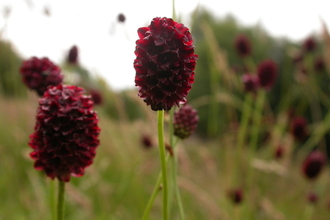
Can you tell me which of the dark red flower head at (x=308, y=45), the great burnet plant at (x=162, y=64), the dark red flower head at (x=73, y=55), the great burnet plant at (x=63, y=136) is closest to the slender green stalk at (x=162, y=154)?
the great burnet plant at (x=162, y=64)

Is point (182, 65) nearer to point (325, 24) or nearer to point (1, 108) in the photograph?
point (325, 24)

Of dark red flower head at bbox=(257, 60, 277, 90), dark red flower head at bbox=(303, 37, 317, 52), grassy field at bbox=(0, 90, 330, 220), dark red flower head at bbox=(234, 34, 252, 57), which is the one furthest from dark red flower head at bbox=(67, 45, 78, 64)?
dark red flower head at bbox=(303, 37, 317, 52)

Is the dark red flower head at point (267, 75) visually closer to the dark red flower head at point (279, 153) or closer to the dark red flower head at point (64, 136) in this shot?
the dark red flower head at point (279, 153)

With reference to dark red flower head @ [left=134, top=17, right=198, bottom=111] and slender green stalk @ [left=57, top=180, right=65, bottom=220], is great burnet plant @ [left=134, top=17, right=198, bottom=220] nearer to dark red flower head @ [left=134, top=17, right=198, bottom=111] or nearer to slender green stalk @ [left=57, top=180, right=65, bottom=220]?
dark red flower head @ [left=134, top=17, right=198, bottom=111]

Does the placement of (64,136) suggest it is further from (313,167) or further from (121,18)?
(313,167)

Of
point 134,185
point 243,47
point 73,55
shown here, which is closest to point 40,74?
point 73,55

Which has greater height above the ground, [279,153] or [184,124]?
[279,153]

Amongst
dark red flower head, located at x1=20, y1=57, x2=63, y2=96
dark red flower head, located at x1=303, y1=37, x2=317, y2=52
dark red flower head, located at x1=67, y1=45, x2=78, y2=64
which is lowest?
dark red flower head, located at x1=20, y1=57, x2=63, y2=96
